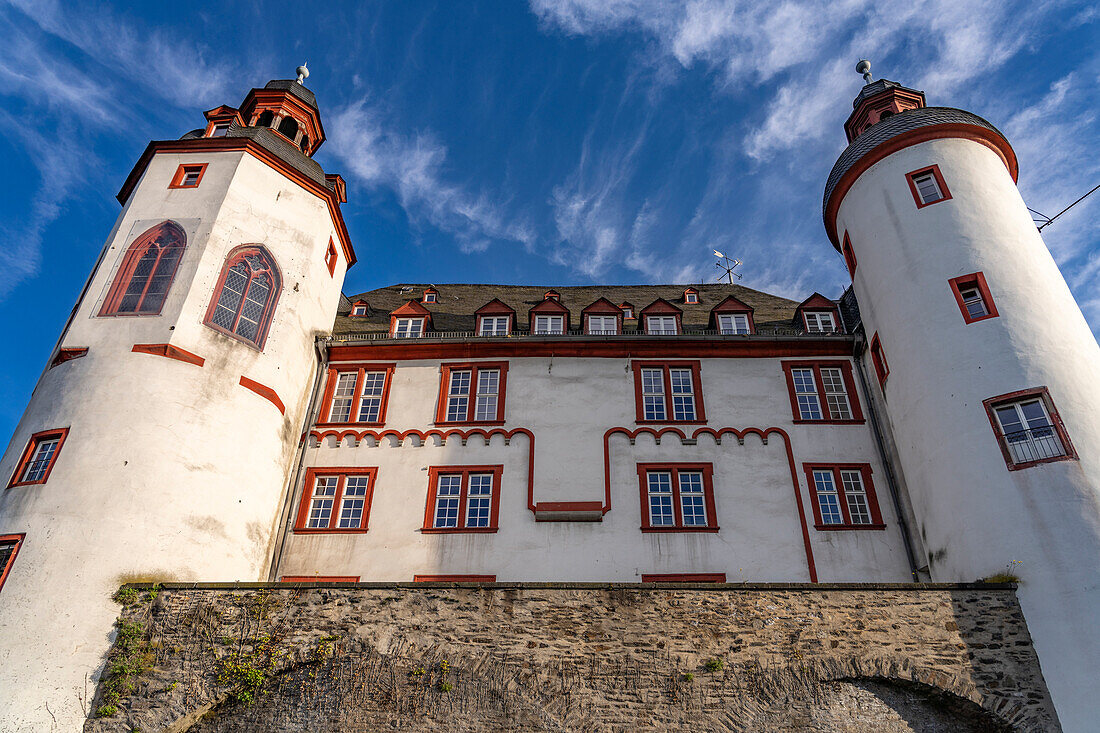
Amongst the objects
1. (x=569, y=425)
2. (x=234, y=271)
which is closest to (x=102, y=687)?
(x=234, y=271)

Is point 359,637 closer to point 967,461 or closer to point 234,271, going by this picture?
point 234,271

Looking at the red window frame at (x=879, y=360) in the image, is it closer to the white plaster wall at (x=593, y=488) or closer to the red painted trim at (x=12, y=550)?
the white plaster wall at (x=593, y=488)

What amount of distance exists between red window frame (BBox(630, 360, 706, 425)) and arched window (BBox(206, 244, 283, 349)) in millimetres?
10240

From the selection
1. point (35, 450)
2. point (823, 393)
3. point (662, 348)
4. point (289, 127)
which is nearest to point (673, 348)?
→ point (662, 348)

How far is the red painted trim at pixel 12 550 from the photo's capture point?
1730 centimetres

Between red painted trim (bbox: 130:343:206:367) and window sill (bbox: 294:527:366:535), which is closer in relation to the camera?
red painted trim (bbox: 130:343:206:367)

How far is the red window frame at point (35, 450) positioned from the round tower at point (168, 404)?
0.04 meters

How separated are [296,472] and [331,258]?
24.9ft

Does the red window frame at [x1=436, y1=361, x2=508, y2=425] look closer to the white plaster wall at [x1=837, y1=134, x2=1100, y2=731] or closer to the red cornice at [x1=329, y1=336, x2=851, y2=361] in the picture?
the red cornice at [x1=329, y1=336, x2=851, y2=361]

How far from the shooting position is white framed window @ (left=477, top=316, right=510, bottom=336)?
26.1 meters

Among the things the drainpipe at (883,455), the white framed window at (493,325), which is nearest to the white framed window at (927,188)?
the drainpipe at (883,455)

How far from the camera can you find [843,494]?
21953 mm

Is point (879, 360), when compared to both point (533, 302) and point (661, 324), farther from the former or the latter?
point (533, 302)

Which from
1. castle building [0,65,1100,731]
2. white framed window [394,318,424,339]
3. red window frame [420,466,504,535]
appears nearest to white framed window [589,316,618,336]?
castle building [0,65,1100,731]
